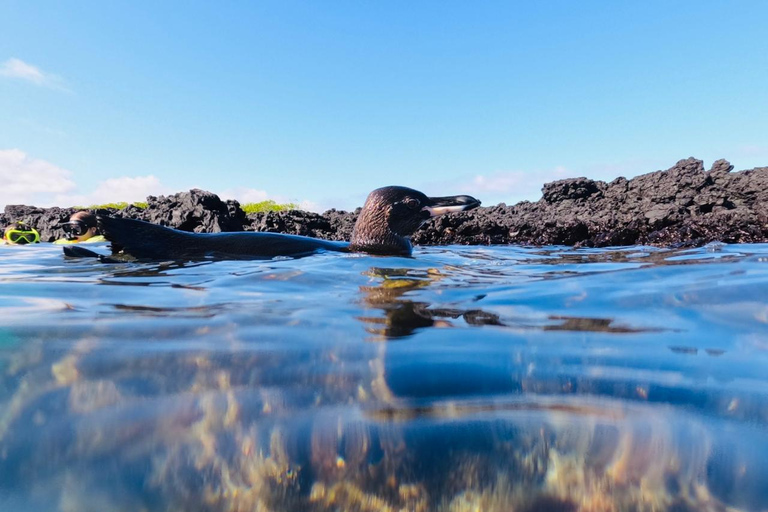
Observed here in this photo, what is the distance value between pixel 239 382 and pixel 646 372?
1.08 metres

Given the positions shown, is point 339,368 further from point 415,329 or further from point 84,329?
point 84,329

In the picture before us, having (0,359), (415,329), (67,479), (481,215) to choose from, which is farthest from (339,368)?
(481,215)

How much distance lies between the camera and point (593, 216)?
39.8 feet

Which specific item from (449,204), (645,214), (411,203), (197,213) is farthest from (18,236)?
(645,214)

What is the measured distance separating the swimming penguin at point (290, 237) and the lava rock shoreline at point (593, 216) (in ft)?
15.0

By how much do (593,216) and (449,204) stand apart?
699 cm

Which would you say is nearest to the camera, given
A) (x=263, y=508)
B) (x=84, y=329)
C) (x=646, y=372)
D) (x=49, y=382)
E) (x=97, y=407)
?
(x=263, y=508)

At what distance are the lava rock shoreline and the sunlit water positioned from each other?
24.7 ft

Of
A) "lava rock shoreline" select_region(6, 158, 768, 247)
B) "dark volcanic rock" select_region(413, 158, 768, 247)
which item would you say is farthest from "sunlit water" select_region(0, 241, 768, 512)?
"dark volcanic rock" select_region(413, 158, 768, 247)

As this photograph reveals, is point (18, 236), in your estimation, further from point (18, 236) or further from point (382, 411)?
point (382, 411)

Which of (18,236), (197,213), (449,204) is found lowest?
(18,236)

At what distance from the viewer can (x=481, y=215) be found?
15.5m

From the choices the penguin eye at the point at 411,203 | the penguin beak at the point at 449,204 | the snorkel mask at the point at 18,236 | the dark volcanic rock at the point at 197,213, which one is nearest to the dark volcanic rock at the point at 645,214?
the penguin beak at the point at 449,204

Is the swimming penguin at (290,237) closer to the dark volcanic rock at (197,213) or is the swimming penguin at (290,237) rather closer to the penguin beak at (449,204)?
the penguin beak at (449,204)
